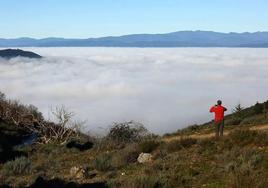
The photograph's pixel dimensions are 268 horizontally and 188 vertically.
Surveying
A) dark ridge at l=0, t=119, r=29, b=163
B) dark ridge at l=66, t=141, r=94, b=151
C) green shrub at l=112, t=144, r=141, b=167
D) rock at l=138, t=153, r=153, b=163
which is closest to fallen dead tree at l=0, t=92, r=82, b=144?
dark ridge at l=0, t=119, r=29, b=163

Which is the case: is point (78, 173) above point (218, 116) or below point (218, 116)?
below

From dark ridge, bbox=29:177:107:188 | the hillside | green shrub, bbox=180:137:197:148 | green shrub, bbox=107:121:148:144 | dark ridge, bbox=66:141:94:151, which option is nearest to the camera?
the hillside

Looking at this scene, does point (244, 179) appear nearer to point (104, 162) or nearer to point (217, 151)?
point (217, 151)

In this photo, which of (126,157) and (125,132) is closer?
(126,157)

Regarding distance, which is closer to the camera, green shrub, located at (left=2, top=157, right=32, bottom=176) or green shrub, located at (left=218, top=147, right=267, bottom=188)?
green shrub, located at (left=218, top=147, right=267, bottom=188)

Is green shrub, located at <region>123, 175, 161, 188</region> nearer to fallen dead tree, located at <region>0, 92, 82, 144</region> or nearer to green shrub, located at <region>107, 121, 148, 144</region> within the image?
green shrub, located at <region>107, 121, 148, 144</region>

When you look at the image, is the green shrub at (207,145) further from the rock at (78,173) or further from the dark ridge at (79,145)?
the dark ridge at (79,145)

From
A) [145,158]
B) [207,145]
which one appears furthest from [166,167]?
[207,145]

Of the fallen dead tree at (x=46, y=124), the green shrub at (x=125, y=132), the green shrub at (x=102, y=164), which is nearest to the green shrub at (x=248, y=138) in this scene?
the green shrub at (x=102, y=164)

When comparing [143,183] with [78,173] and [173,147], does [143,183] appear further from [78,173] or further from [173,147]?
[173,147]

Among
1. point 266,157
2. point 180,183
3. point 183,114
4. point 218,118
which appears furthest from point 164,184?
point 183,114

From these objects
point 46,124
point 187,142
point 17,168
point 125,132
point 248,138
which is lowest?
point 46,124

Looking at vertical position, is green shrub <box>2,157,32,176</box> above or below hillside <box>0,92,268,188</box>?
below

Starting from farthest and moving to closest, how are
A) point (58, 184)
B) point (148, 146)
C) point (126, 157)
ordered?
point (148, 146) → point (126, 157) → point (58, 184)
